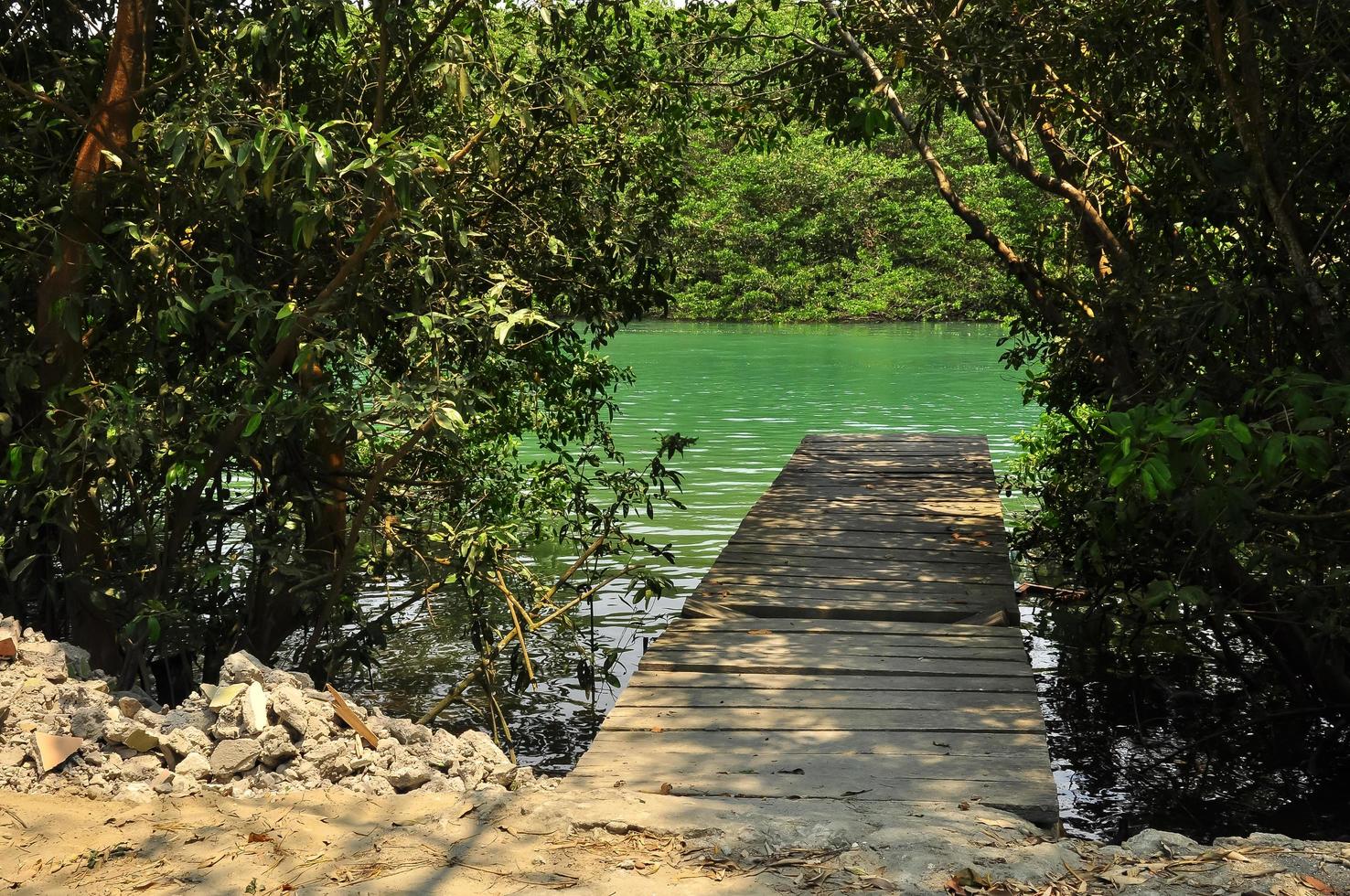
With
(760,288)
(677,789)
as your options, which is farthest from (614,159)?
(760,288)

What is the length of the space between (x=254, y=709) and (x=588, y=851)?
1192 millimetres

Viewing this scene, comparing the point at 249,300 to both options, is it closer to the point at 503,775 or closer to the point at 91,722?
the point at 91,722

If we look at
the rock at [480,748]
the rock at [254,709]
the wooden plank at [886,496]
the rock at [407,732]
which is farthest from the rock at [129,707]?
the wooden plank at [886,496]

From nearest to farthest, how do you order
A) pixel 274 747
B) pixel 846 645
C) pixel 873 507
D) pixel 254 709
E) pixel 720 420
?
pixel 274 747 < pixel 254 709 < pixel 846 645 < pixel 873 507 < pixel 720 420

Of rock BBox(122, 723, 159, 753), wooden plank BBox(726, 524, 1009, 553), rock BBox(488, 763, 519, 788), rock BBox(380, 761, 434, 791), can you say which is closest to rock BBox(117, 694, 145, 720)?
rock BBox(122, 723, 159, 753)

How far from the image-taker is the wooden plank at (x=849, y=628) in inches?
206

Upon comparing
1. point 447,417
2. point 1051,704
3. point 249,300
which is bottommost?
point 1051,704

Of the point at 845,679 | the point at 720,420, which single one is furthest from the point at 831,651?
the point at 720,420

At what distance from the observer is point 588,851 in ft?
10.1

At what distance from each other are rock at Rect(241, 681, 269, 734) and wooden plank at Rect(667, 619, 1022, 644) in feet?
6.32

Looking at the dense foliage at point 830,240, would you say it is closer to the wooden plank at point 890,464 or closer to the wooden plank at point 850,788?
the wooden plank at point 890,464

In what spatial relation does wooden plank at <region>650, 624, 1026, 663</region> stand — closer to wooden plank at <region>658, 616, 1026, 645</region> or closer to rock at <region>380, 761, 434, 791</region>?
wooden plank at <region>658, 616, 1026, 645</region>

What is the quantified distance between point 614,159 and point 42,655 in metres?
3.49

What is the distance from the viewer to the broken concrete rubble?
3.56 meters
